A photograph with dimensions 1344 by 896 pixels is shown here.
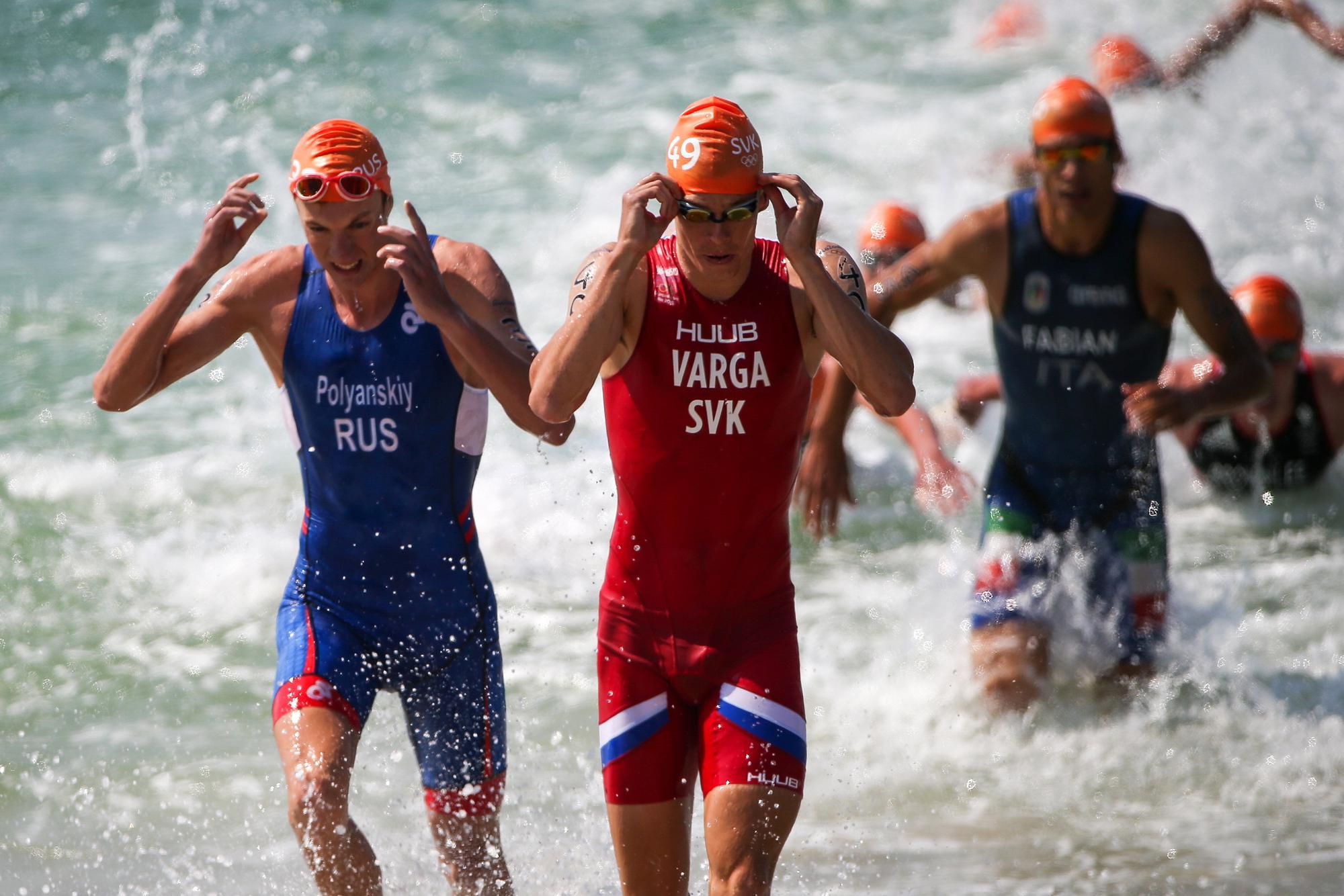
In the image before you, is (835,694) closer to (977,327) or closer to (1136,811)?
(1136,811)

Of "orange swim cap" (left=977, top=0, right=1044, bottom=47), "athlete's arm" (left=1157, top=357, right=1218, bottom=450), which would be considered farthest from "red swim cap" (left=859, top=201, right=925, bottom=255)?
"orange swim cap" (left=977, top=0, right=1044, bottom=47)

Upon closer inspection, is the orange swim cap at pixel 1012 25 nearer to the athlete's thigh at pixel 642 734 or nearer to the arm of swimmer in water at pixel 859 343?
the arm of swimmer in water at pixel 859 343

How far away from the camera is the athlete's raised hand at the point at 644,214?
382 centimetres

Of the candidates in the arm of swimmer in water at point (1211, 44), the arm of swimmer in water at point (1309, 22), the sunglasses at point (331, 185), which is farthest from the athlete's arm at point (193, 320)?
the arm of swimmer in water at point (1211, 44)

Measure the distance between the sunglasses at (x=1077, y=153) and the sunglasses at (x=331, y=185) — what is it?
290 centimetres

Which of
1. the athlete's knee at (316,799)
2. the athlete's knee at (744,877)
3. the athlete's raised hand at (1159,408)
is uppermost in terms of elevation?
the athlete's raised hand at (1159,408)

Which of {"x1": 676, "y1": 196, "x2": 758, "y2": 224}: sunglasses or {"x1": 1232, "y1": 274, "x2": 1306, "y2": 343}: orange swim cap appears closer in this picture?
{"x1": 676, "y1": 196, "x2": 758, "y2": 224}: sunglasses

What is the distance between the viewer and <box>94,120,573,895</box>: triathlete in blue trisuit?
4328 millimetres

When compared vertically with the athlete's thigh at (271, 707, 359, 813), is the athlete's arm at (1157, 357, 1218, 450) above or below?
above

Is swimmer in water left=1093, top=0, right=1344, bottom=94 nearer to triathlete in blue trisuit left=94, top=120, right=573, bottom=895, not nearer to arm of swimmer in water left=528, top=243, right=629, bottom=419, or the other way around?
triathlete in blue trisuit left=94, top=120, right=573, bottom=895

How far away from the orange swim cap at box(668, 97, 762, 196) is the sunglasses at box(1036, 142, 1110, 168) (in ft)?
8.05

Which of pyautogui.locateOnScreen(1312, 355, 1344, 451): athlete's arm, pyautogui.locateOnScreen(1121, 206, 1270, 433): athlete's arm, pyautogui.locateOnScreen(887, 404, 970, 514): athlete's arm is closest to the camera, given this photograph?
pyautogui.locateOnScreen(1121, 206, 1270, 433): athlete's arm

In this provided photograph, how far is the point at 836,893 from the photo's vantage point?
5234 millimetres

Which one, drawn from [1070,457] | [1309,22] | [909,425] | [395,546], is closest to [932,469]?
[909,425]
